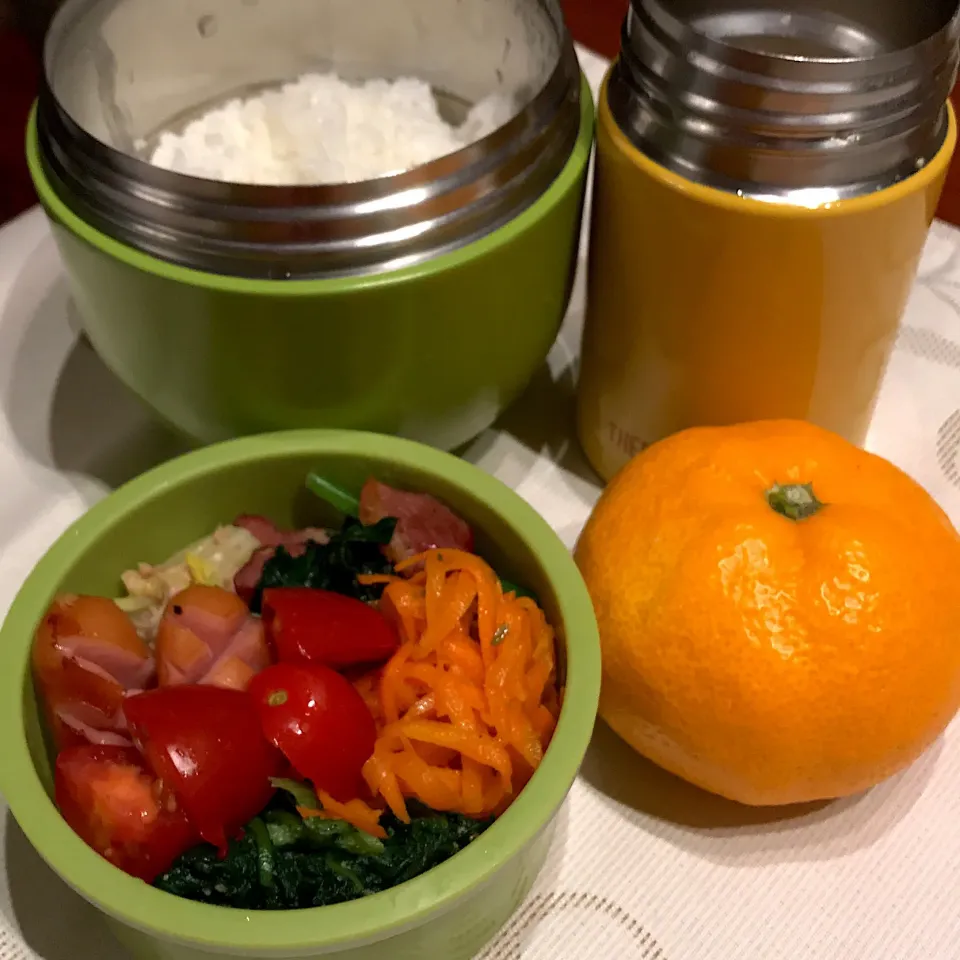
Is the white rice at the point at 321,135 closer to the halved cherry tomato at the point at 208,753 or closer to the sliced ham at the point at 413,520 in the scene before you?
the sliced ham at the point at 413,520

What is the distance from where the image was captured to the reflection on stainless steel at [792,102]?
47cm

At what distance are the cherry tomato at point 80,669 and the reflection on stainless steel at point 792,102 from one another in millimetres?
354

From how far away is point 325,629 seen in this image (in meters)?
0.47

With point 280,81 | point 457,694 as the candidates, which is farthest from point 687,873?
point 280,81

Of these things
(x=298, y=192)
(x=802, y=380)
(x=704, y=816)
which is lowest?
(x=704, y=816)

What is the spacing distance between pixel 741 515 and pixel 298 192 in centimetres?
25

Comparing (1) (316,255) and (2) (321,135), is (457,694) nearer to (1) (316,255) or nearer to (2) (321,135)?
(1) (316,255)

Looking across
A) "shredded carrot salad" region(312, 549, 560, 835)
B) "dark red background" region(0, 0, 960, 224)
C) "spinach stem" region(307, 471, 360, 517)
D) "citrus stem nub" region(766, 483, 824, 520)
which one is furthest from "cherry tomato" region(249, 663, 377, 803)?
"dark red background" region(0, 0, 960, 224)

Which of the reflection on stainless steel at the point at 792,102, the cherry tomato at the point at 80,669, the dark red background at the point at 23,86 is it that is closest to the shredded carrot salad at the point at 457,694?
the cherry tomato at the point at 80,669

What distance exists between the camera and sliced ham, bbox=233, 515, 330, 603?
52 cm

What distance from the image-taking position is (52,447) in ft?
2.16

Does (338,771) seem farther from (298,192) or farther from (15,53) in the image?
(15,53)

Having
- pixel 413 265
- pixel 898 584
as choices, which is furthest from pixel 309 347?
pixel 898 584

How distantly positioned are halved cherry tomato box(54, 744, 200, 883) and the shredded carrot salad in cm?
6
